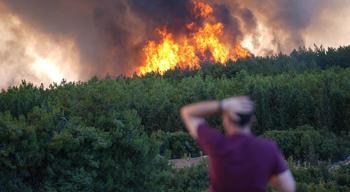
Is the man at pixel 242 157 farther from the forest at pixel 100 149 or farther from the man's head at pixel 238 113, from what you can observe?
the forest at pixel 100 149

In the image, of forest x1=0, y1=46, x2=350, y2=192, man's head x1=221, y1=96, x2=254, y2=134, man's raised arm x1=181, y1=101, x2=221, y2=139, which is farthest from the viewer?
forest x1=0, y1=46, x2=350, y2=192

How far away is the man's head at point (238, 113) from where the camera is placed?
427 centimetres

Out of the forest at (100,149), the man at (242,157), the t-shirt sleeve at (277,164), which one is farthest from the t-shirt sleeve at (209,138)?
the forest at (100,149)

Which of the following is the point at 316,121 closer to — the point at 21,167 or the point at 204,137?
the point at 21,167

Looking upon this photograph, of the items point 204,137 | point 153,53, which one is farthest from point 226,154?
point 153,53

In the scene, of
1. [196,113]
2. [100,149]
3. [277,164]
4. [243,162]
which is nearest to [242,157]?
[243,162]

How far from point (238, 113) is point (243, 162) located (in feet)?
1.04

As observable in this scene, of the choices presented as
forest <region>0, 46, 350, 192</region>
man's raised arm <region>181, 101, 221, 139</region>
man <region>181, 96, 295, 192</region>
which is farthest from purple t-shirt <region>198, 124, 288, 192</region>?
forest <region>0, 46, 350, 192</region>

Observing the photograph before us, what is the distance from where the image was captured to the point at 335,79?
26.7 m

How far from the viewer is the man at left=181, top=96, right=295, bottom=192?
4.29 metres

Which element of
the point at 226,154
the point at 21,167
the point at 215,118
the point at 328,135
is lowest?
the point at 226,154

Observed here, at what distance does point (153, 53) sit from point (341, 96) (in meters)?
15.4

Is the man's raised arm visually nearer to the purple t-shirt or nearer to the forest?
the purple t-shirt

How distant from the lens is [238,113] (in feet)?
14.1
